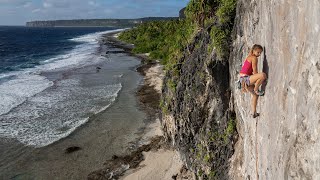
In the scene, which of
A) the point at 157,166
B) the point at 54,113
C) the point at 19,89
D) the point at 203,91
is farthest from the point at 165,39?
the point at 203,91

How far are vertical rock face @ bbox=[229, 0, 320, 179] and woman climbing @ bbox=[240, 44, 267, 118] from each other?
0.52 ft

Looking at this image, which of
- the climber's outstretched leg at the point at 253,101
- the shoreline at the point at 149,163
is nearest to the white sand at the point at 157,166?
the shoreline at the point at 149,163

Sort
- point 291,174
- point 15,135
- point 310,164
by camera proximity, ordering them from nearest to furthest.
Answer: point 310,164 < point 291,174 < point 15,135

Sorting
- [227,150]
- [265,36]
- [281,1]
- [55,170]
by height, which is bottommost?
[55,170]

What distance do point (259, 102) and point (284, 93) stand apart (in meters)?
1.56

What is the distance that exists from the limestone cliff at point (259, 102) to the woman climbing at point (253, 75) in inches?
5.7

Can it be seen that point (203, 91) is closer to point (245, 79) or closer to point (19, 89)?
point (245, 79)

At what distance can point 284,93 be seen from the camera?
20.9 feet

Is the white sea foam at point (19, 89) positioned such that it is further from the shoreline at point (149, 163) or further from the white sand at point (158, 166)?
the white sand at point (158, 166)

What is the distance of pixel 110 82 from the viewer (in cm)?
3319

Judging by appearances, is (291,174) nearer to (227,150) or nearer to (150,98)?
(227,150)

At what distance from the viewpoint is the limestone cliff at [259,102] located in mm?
5430

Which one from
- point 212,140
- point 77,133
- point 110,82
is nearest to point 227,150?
point 212,140

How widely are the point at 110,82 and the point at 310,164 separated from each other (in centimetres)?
2869
